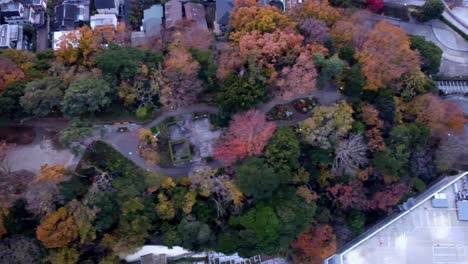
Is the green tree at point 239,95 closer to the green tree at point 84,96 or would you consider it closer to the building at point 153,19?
the green tree at point 84,96

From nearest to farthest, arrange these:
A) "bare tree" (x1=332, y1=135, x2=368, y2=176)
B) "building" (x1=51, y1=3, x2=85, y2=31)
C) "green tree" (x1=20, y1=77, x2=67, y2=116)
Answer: "green tree" (x1=20, y1=77, x2=67, y2=116)
"bare tree" (x1=332, y1=135, x2=368, y2=176)
"building" (x1=51, y1=3, x2=85, y2=31)

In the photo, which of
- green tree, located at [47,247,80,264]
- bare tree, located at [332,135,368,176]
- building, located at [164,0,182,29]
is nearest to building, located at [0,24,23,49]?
building, located at [164,0,182,29]

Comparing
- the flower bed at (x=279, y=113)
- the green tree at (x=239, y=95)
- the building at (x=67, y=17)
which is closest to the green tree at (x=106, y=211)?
the green tree at (x=239, y=95)

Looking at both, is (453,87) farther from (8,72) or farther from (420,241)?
(8,72)

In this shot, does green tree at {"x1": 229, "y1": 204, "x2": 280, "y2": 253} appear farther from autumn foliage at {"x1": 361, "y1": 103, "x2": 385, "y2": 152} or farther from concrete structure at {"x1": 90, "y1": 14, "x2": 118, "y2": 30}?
concrete structure at {"x1": 90, "y1": 14, "x2": 118, "y2": 30}

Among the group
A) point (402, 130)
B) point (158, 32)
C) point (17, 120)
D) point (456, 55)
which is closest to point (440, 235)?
point (402, 130)

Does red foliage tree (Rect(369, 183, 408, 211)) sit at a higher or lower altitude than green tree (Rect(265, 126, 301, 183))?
lower
